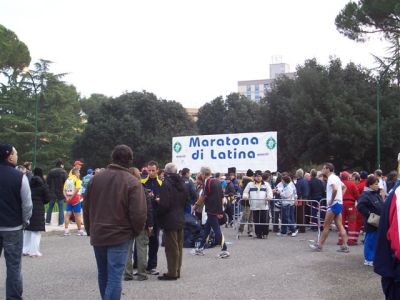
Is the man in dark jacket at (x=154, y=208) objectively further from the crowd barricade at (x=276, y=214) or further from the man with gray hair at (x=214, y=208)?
the crowd barricade at (x=276, y=214)

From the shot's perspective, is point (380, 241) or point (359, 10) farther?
point (359, 10)

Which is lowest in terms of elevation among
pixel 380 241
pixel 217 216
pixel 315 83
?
pixel 217 216

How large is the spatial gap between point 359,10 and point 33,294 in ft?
89.8

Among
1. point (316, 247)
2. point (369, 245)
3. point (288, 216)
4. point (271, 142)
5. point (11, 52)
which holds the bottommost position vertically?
point (316, 247)

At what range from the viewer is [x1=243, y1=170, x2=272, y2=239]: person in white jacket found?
46.7ft

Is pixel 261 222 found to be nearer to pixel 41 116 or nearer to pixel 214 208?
pixel 214 208

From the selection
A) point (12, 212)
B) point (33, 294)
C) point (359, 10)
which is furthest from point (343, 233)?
point (359, 10)

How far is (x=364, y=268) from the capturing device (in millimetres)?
9578

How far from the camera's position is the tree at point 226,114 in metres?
60.0

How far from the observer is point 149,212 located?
795 cm

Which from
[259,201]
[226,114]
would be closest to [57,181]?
[259,201]

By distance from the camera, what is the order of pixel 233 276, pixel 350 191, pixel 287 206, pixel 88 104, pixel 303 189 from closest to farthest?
1. pixel 233 276
2. pixel 350 191
3. pixel 287 206
4. pixel 303 189
5. pixel 88 104

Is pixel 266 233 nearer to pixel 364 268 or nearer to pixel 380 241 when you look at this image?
pixel 364 268

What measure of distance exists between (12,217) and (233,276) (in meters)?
3.98
